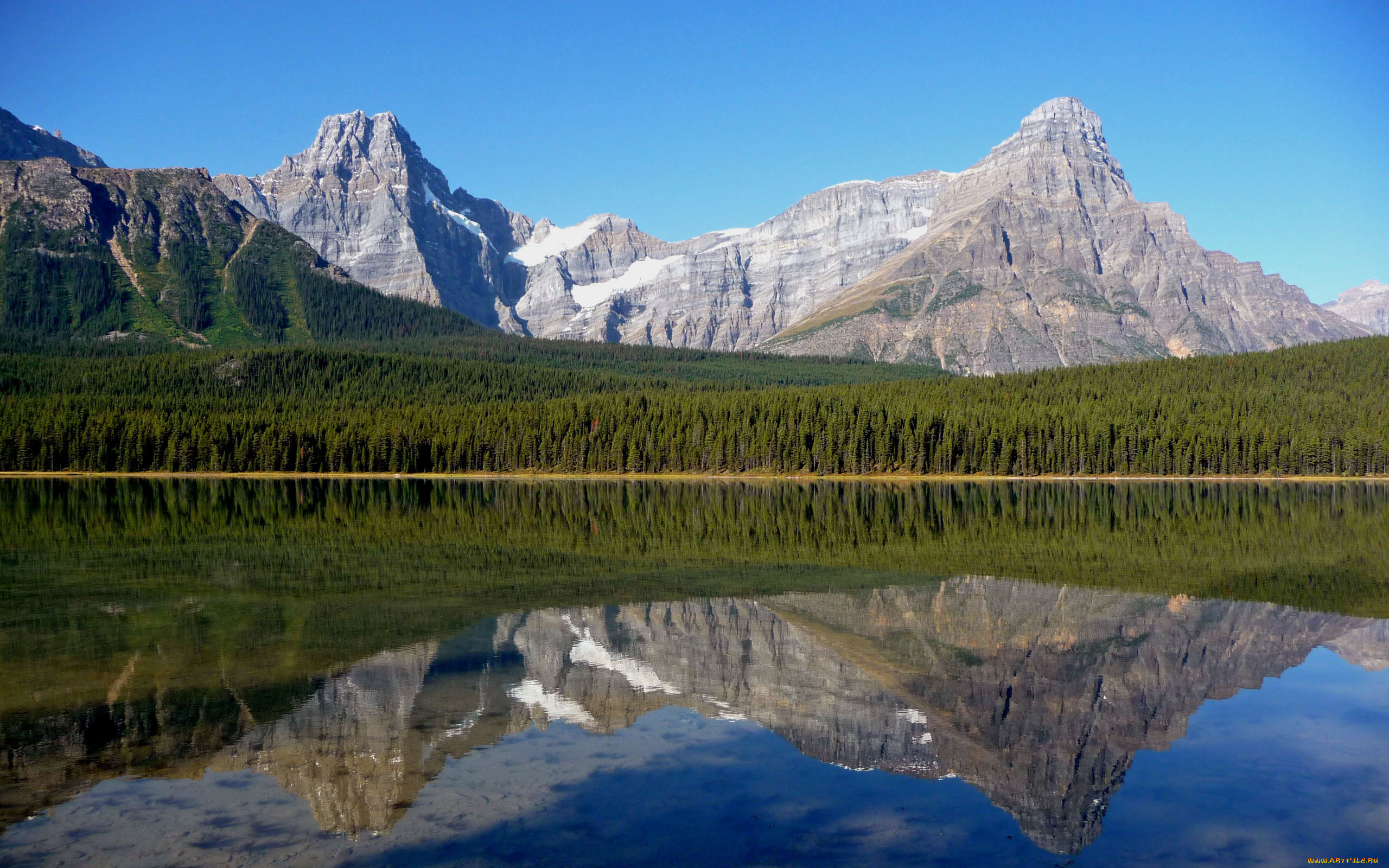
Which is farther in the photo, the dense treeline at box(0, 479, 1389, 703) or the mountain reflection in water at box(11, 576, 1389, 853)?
the dense treeline at box(0, 479, 1389, 703)

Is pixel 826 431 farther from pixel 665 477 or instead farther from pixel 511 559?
pixel 511 559

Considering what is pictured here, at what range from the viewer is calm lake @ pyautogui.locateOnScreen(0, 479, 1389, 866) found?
43.0ft

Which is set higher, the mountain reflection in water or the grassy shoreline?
the mountain reflection in water

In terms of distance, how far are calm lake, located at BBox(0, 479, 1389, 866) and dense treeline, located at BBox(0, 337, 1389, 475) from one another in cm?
10391

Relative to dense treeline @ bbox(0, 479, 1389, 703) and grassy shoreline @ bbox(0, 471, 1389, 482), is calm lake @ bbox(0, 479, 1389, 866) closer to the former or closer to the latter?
dense treeline @ bbox(0, 479, 1389, 703)

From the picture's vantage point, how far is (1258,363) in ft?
576

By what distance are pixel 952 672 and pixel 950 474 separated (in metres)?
126

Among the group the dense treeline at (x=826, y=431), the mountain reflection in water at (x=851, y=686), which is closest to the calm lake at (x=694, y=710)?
the mountain reflection in water at (x=851, y=686)

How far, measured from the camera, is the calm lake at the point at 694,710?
13.1 metres

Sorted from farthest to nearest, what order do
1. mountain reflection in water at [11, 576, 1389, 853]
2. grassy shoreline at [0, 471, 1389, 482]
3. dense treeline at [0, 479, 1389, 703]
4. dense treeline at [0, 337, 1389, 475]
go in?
dense treeline at [0, 337, 1389, 475], grassy shoreline at [0, 471, 1389, 482], dense treeline at [0, 479, 1389, 703], mountain reflection in water at [11, 576, 1389, 853]

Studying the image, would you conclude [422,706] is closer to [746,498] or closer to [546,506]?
[546,506]

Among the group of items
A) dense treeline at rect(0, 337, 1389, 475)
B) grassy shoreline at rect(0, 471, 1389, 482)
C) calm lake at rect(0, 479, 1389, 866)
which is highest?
dense treeline at rect(0, 337, 1389, 475)

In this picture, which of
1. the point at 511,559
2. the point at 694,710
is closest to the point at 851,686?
the point at 694,710

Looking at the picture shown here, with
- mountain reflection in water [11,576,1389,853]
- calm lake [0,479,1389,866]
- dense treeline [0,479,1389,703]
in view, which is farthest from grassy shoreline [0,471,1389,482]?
mountain reflection in water [11,576,1389,853]
